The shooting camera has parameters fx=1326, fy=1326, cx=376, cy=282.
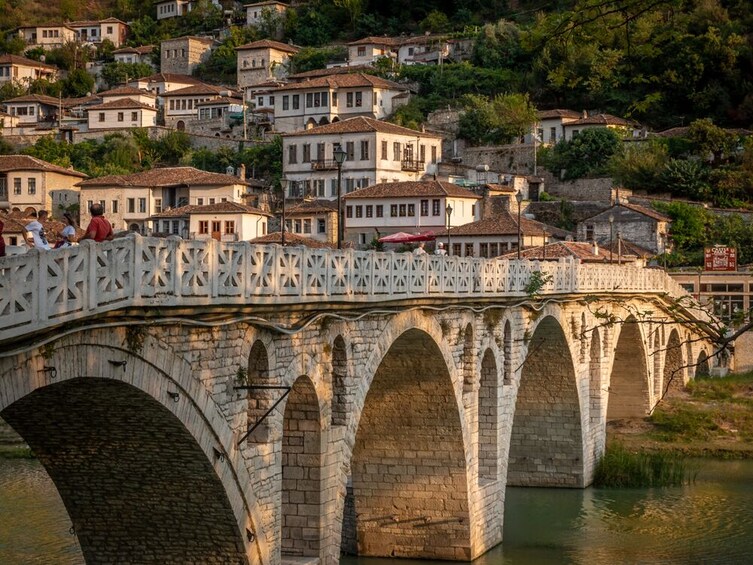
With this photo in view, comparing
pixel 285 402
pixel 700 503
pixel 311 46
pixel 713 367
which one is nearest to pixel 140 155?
pixel 311 46

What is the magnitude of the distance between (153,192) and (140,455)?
221ft

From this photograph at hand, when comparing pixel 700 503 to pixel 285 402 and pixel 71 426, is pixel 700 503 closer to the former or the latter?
pixel 285 402

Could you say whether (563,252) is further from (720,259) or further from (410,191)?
(410,191)

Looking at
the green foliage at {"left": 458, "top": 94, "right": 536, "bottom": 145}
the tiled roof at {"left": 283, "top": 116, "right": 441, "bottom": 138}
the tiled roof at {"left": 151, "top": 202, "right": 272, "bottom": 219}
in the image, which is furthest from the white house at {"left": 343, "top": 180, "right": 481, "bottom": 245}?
the green foliage at {"left": 458, "top": 94, "right": 536, "bottom": 145}

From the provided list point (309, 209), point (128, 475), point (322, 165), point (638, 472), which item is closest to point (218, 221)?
point (309, 209)

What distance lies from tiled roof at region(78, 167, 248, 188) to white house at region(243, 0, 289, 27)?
54129 millimetres

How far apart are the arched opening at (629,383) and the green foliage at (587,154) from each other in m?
35.2

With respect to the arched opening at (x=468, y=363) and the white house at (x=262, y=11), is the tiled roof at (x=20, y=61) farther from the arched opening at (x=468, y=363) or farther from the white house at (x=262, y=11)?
the arched opening at (x=468, y=363)

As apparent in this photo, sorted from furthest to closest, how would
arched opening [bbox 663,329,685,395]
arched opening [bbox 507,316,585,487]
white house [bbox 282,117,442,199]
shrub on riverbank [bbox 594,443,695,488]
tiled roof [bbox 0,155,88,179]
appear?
1. tiled roof [bbox 0,155,88,179]
2. white house [bbox 282,117,442,199]
3. arched opening [bbox 663,329,685,395]
4. shrub on riverbank [bbox 594,443,695,488]
5. arched opening [bbox 507,316,585,487]

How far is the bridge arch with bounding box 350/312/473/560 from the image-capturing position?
32312mm

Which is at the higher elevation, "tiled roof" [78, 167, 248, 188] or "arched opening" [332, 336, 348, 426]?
"tiled roof" [78, 167, 248, 188]

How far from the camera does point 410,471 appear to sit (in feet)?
109

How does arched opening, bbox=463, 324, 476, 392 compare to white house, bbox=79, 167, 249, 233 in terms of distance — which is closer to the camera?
arched opening, bbox=463, 324, 476, 392

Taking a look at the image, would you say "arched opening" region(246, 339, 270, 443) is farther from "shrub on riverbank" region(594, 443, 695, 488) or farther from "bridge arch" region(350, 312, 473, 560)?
"shrub on riverbank" region(594, 443, 695, 488)
